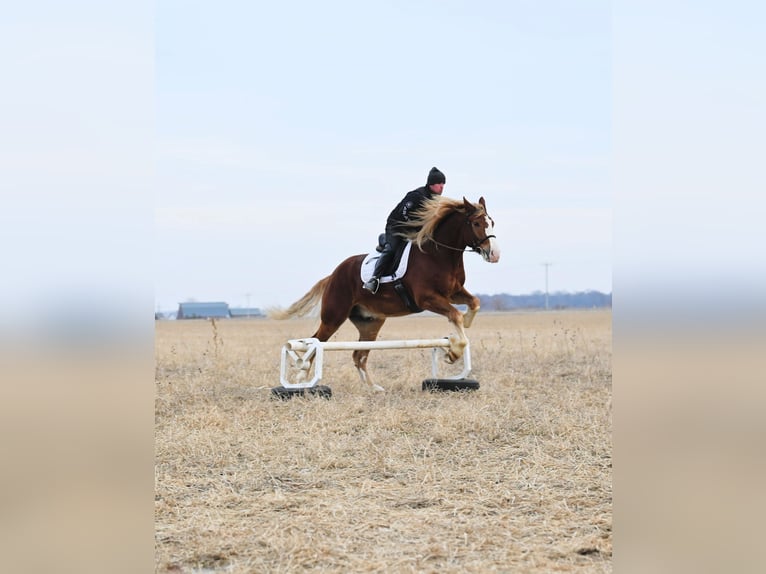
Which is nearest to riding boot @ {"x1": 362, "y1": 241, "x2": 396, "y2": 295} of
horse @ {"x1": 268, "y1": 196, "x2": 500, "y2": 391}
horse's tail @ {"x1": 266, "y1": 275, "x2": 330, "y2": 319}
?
horse @ {"x1": 268, "y1": 196, "x2": 500, "y2": 391}

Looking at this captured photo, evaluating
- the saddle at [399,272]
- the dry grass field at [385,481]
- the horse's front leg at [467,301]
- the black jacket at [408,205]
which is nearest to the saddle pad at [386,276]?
the saddle at [399,272]

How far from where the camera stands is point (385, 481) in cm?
478


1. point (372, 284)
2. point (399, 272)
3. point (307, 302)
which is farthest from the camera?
point (307, 302)

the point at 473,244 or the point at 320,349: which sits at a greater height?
the point at 473,244

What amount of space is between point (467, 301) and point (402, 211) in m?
1.39

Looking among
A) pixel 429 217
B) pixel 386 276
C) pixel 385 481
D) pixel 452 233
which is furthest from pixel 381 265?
pixel 385 481

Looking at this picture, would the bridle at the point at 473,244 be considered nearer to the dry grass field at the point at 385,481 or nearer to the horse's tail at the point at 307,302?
the dry grass field at the point at 385,481

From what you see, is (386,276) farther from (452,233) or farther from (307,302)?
(307,302)

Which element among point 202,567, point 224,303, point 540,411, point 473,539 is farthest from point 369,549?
point 224,303
